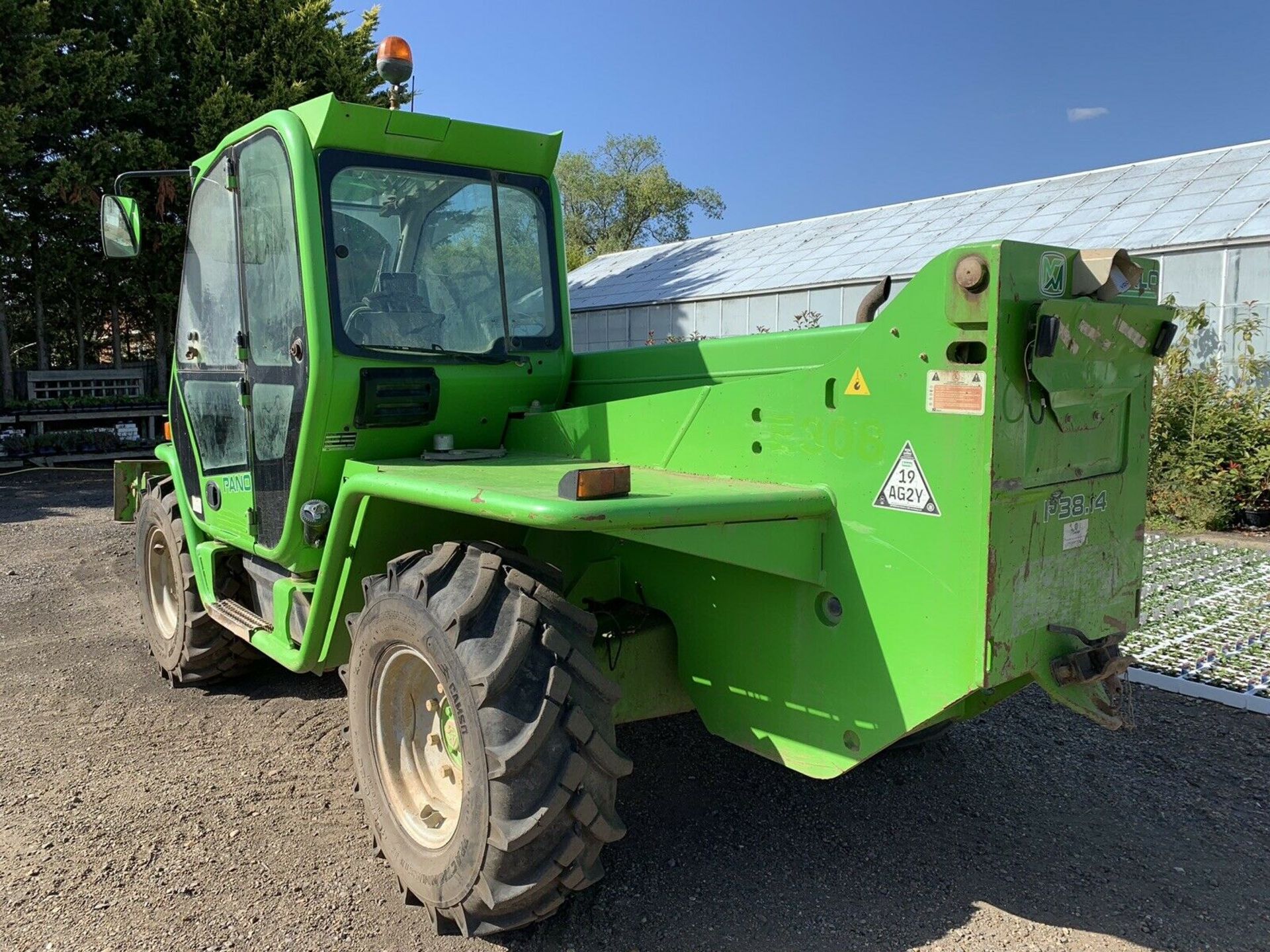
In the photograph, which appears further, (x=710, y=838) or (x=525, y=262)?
(x=525, y=262)

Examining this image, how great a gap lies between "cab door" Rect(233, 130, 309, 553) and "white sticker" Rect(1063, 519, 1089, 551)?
8.52 feet

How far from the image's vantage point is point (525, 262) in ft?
12.9

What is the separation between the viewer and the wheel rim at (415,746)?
2.89m

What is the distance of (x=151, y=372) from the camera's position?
15.2 m

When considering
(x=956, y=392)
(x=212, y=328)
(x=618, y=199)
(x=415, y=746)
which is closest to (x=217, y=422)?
(x=212, y=328)

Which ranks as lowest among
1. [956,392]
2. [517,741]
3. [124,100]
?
[517,741]

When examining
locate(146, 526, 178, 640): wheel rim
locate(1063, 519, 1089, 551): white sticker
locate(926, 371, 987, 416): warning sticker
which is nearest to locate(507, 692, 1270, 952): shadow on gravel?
locate(1063, 519, 1089, 551): white sticker

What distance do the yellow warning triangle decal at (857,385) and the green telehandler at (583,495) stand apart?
2 centimetres

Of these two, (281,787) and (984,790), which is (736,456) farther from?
(281,787)

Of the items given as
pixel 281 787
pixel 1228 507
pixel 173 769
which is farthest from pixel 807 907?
pixel 1228 507

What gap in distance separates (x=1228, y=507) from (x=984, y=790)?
712cm

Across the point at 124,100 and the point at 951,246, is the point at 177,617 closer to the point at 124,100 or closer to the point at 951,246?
the point at 951,246

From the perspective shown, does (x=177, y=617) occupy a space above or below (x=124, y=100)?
below

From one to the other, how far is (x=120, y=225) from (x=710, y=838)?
377 cm
